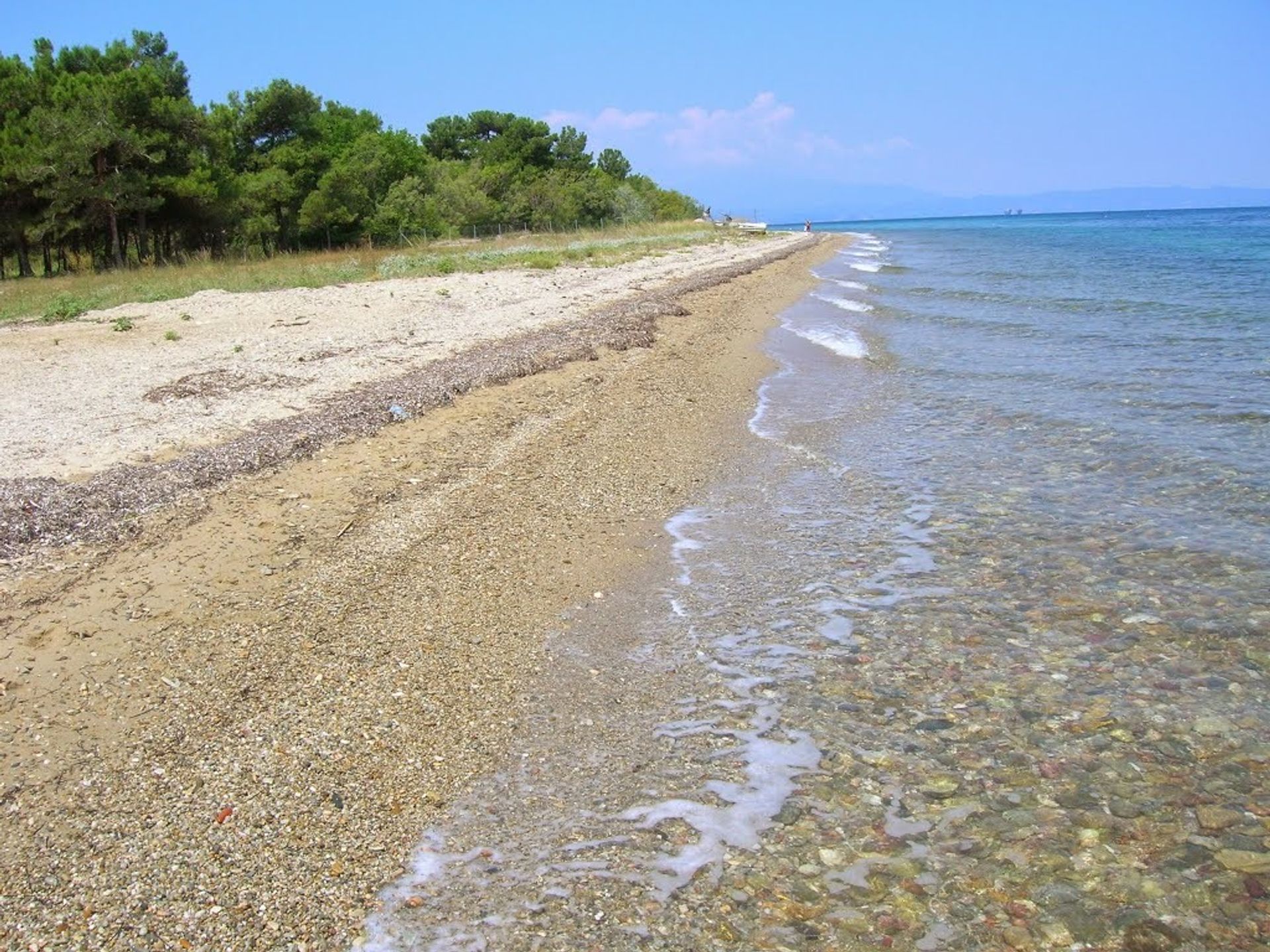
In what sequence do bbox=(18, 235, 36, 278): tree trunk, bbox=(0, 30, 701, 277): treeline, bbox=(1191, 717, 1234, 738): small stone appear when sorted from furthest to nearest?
bbox=(18, 235, 36, 278): tree trunk
bbox=(0, 30, 701, 277): treeline
bbox=(1191, 717, 1234, 738): small stone

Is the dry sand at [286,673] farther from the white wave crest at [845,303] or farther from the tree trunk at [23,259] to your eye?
the tree trunk at [23,259]

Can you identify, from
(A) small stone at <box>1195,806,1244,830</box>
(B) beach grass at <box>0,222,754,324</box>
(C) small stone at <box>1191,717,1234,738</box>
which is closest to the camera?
(A) small stone at <box>1195,806,1244,830</box>

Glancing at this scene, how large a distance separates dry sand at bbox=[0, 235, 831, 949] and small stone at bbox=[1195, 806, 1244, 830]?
3.32 meters

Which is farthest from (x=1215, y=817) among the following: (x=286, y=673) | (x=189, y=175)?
(x=189, y=175)

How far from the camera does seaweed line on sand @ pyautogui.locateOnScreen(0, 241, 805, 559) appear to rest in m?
6.65

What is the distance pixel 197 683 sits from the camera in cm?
486

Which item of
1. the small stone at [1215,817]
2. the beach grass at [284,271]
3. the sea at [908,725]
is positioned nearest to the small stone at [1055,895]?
the sea at [908,725]

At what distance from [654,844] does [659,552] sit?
3544 millimetres

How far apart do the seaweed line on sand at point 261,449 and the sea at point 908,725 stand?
393 centimetres

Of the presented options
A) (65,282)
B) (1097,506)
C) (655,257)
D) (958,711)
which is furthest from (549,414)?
(655,257)

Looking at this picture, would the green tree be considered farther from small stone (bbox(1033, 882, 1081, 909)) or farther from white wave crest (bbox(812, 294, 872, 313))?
small stone (bbox(1033, 882, 1081, 909))

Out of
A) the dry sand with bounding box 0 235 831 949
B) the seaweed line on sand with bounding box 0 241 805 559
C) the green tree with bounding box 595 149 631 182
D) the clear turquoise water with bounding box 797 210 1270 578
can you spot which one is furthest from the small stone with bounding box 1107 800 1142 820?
the green tree with bounding box 595 149 631 182

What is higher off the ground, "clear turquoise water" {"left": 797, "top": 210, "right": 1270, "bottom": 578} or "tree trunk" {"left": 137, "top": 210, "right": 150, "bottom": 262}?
"tree trunk" {"left": 137, "top": 210, "right": 150, "bottom": 262}

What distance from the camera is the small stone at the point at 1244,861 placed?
358 centimetres
